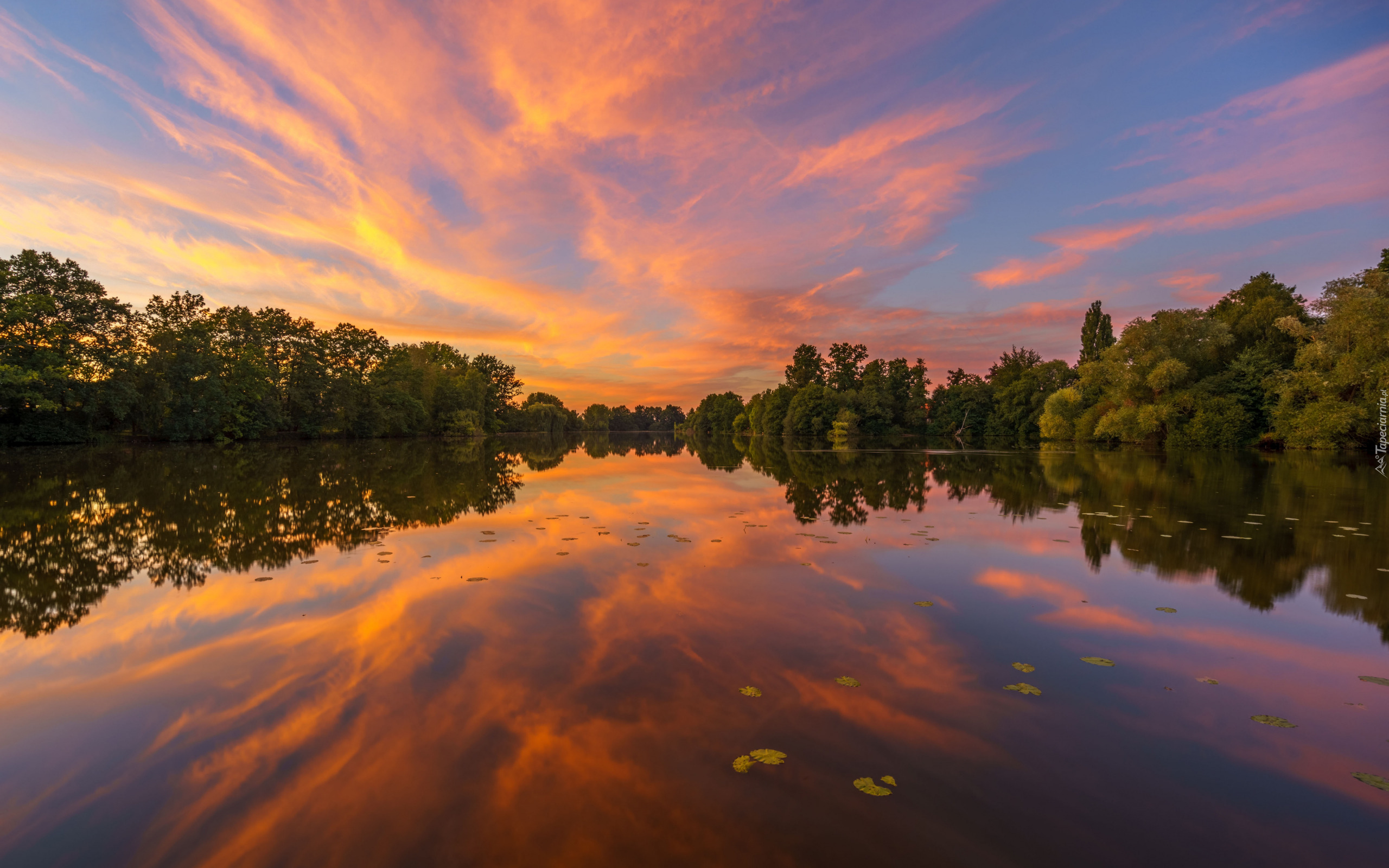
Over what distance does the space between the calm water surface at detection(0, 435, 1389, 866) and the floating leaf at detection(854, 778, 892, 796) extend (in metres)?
0.06

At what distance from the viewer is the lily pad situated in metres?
3.90

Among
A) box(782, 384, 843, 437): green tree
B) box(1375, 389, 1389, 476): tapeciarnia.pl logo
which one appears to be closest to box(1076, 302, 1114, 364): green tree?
box(782, 384, 843, 437): green tree

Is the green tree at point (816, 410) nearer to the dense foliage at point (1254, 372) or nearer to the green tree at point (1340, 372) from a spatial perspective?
the dense foliage at point (1254, 372)

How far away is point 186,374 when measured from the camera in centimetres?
4331

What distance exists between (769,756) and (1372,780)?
4201 mm

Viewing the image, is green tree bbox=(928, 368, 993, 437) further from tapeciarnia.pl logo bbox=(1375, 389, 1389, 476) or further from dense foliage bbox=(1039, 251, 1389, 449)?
tapeciarnia.pl logo bbox=(1375, 389, 1389, 476)

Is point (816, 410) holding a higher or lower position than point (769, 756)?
higher

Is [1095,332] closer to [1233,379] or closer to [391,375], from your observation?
[1233,379]

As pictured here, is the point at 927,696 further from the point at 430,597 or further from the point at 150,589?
the point at 150,589

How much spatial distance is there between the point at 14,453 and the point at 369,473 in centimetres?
2438

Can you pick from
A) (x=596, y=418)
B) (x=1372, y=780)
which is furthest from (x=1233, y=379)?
(x=596, y=418)

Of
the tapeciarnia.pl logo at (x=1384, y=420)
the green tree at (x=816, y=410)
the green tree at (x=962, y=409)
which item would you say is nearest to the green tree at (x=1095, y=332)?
the green tree at (x=962, y=409)

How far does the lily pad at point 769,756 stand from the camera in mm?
3900

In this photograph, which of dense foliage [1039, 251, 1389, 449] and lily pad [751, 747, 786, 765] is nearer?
lily pad [751, 747, 786, 765]
